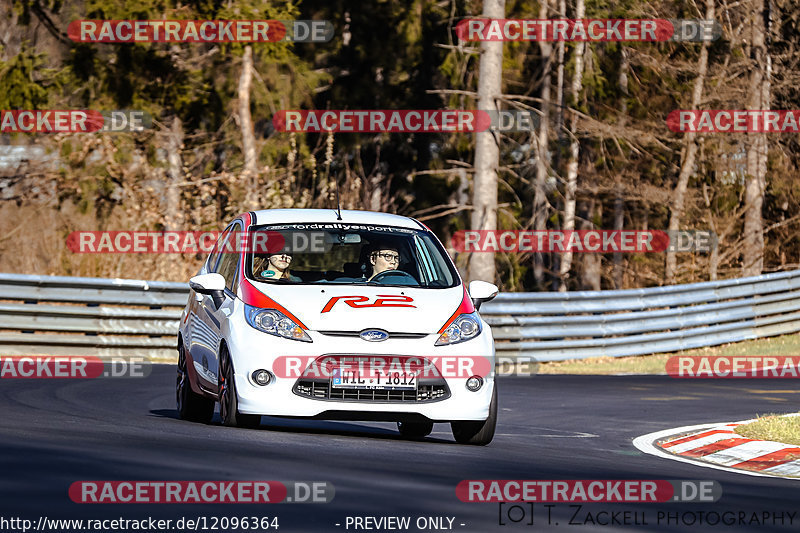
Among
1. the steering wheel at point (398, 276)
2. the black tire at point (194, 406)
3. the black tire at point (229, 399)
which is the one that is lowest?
the black tire at point (194, 406)

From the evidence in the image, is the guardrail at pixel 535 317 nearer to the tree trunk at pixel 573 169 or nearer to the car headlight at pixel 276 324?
the car headlight at pixel 276 324

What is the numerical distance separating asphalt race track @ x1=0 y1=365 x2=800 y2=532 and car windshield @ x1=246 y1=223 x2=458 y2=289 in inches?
47.0

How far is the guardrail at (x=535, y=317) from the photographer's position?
61.2 ft

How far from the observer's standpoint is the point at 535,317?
21.3m

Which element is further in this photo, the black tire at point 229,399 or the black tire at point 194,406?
the black tire at point 194,406

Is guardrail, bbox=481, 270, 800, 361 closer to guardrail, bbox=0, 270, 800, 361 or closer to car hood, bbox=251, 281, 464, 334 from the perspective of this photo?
guardrail, bbox=0, 270, 800, 361

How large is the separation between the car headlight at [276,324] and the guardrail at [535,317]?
887 centimetres

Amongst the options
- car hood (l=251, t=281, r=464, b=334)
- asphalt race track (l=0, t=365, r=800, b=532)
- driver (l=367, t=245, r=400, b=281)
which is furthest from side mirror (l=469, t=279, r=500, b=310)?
asphalt race track (l=0, t=365, r=800, b=532)

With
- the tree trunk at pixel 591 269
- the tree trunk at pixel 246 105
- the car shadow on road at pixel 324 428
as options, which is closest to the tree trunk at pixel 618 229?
the tree trunk at pixel 591 269

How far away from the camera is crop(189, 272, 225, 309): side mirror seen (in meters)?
10.9

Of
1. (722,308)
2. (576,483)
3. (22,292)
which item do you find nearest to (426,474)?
(576,483)

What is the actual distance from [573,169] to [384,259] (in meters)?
31.8

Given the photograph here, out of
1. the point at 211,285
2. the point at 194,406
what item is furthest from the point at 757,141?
the point at 211,285

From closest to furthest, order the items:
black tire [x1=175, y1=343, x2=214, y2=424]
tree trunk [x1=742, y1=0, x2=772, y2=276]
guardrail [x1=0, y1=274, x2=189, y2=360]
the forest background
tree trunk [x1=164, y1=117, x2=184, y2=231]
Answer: black tire [x1=175, y1=343, x2=214, y2=424] < guardrail [x1=0, y1=274, x2=189, y2=360] < the forest background < tree trunk [x1=164, y1=117, x2=184, y2=231] < tree trunk [x1=742, y1=0, x2=772, y2=276]
